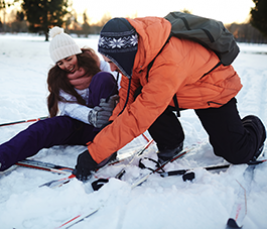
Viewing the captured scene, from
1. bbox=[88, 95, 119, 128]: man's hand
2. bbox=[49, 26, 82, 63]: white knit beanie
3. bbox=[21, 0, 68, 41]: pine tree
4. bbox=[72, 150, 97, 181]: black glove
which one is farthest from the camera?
bbox=[21, 0, 68, 41]: pine tree

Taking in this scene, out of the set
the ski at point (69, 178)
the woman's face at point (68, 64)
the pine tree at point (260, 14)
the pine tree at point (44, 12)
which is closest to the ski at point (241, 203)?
the ski at point (69, 178)

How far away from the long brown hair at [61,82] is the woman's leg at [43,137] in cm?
27

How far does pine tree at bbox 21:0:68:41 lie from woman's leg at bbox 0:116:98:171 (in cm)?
1447

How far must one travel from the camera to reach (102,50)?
134 centimetres

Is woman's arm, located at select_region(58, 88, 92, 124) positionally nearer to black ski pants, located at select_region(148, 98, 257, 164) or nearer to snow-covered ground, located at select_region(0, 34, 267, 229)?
snow-covered ground, located at select_region(0, 34, 267, 229)

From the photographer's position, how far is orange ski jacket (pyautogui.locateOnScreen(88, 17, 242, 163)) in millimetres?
1270

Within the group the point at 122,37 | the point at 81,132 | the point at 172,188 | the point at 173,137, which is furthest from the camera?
the point at 81,132

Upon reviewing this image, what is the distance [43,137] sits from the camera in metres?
1.86

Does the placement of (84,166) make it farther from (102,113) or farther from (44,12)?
(44,12)

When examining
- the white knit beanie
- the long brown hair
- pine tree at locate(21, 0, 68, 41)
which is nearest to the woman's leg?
the long brown hair

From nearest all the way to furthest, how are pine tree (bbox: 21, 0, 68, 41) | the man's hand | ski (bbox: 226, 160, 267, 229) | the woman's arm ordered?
1. ski (bbox: 226, 160, 267, 229)
2. the man's hand
3. the woman's arm
4. pine tree (bbox: 21, 0, 68, 41)

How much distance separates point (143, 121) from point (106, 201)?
562 mm

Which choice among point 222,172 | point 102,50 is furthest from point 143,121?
point 222,172

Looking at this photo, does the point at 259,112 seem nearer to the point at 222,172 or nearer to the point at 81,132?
the point at 222,172
